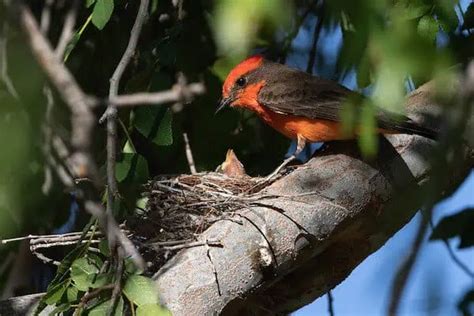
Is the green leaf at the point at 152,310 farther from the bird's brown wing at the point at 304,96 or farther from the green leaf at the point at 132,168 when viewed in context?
the bird's brown wing at the point at 304,96

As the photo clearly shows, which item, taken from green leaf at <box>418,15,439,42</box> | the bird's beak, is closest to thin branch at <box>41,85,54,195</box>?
the bird's beak

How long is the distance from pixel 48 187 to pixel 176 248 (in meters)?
1.15

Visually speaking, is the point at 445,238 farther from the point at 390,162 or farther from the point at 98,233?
the point at 98,233

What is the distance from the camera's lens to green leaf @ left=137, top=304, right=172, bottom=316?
10.7ft

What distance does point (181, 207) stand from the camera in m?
4.61

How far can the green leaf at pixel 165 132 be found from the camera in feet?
14.0

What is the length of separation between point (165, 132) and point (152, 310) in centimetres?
114

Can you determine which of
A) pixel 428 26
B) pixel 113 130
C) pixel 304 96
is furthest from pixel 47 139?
pixel 304 96

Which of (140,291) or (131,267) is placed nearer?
(140,291)

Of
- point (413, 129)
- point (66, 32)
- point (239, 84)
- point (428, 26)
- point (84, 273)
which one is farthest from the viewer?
point (239, 84)

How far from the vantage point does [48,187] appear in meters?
4.80

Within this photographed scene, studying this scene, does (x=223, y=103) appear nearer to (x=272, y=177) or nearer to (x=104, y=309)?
(x=272, y=177)

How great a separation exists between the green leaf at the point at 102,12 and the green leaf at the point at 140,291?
1048mm

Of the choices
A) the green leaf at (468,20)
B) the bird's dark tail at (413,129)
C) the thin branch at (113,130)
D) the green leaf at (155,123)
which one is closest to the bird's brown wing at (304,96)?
the bird's dark tail at (413,129)
